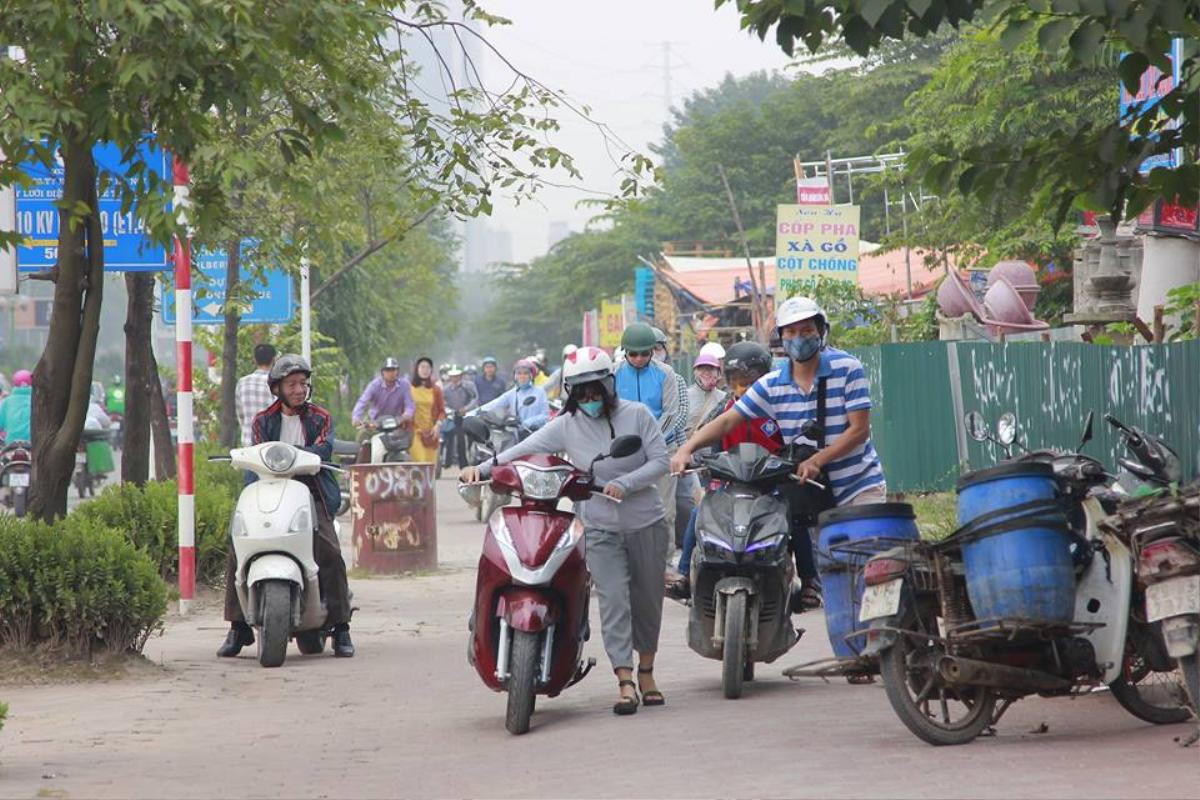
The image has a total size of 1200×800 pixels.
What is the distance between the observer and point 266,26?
9031mm

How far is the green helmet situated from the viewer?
40.6ft

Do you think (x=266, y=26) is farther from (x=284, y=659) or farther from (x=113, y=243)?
(x=113, y=243)

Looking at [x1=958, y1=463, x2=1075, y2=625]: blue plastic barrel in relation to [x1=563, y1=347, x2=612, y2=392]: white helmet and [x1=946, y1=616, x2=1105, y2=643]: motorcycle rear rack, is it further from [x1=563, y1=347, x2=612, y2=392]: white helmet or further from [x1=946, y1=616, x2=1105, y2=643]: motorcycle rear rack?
[x1=563, y1=347, x2=612, y2=392]: white helmet

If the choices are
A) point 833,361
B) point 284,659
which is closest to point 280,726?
point 284,659

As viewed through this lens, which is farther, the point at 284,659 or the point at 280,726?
the point at 284,659

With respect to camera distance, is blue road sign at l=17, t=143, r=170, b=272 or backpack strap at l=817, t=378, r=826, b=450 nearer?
backpack strap at l=817, t=378, r=826, b=450

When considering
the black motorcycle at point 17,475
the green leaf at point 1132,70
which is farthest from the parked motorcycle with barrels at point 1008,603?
the black motorcycle at point 17,475

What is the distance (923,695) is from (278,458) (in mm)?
4807

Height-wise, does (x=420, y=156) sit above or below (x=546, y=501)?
above

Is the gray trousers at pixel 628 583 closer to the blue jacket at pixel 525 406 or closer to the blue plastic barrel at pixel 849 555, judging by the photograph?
the blue plastic barrel at pixel 849 555

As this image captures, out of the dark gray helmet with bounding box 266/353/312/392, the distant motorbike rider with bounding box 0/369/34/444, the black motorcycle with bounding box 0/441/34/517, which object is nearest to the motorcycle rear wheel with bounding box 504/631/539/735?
the dark gray helmet with bounding box 266/353/312/392

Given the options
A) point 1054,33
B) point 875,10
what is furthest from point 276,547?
point 1054,33

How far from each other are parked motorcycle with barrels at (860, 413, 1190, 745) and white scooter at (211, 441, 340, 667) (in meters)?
4.35

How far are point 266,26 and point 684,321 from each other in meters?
37.8
